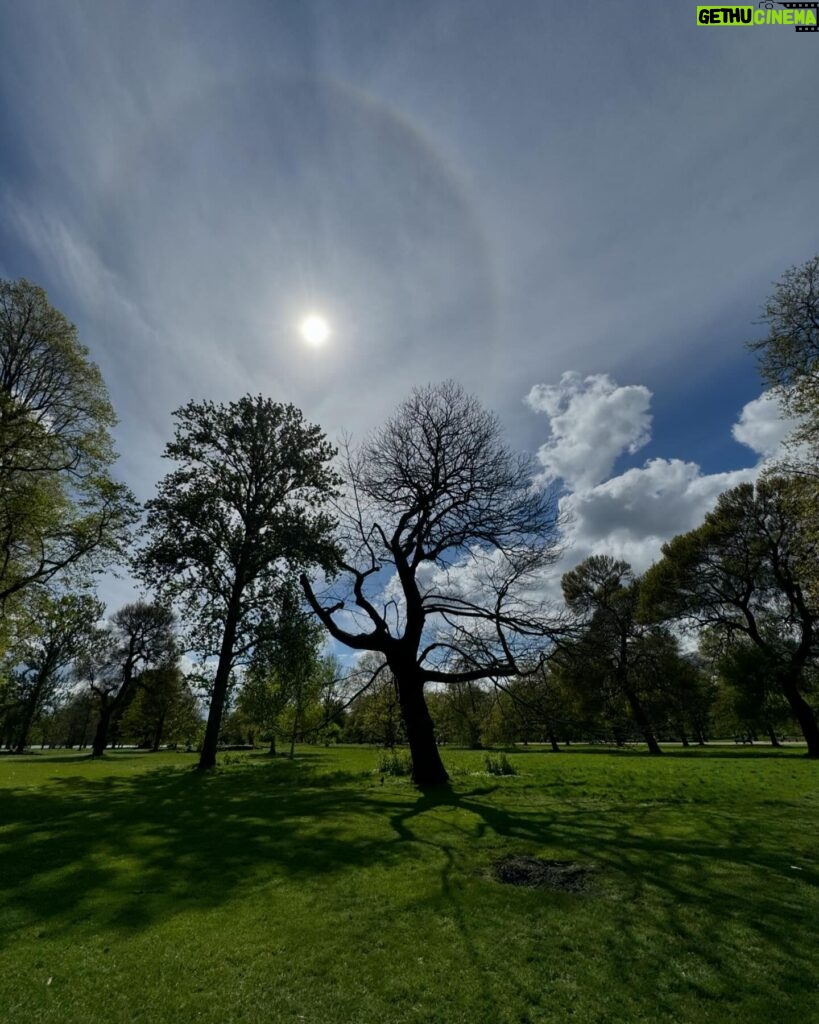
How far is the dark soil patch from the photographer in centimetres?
655

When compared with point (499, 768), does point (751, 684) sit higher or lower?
higher

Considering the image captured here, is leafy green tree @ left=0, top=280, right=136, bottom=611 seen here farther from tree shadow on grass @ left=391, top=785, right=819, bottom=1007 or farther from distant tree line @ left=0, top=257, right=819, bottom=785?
tree shadow on grass @ left=391, top=785, right=819, bottom=1007

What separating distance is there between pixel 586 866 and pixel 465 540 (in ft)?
34.8

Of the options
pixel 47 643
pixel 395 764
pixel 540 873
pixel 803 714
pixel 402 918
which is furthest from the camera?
pixel 47 643

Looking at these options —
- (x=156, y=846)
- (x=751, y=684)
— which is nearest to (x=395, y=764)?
(x=156, y=846)

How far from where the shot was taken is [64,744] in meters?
107

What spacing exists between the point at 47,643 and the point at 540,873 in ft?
168

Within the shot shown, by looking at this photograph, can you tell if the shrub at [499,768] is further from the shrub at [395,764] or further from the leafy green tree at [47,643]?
the leafy green tree at [47,643]

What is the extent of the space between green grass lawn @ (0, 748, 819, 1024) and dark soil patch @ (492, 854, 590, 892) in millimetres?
228

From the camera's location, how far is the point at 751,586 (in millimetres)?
29812

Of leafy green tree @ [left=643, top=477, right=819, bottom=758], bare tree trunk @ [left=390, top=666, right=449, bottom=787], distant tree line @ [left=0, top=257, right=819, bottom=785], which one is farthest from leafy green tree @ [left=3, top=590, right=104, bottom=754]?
leafy green tree @ [left=643, top=477, right=819, bottom=758]

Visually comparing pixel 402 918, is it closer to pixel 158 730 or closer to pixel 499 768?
pixel 499 768

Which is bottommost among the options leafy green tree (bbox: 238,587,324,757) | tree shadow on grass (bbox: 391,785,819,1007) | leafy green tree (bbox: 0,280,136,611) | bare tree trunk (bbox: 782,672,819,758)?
tree shadow on grass (bbox: 391,785,819,1007)

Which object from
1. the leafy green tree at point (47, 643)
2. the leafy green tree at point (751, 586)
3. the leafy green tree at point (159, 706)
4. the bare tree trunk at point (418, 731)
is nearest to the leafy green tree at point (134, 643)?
the leafy green tree at point (47, 643)
